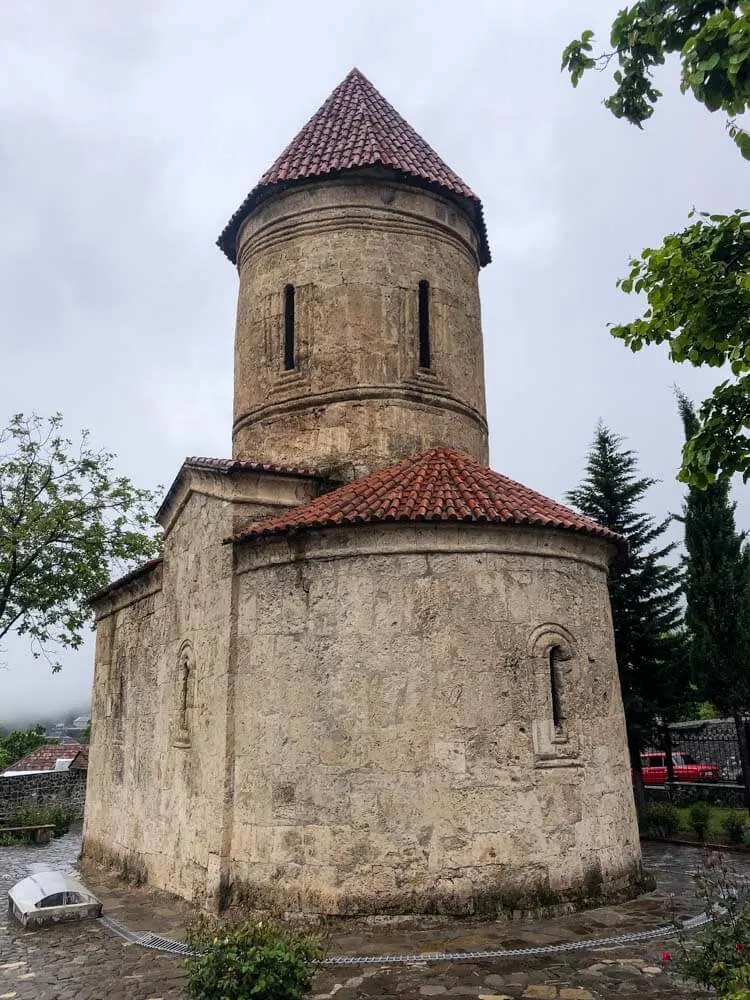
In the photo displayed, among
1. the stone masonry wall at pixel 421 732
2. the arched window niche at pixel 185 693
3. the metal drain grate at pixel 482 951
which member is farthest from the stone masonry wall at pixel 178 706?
the metal drain grate at pixel 482 951

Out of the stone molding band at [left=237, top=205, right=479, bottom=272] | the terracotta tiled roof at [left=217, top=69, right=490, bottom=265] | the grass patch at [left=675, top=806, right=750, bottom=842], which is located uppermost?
the terracotta tiled roof at [left=217, top=69, right=490, bottom=265]

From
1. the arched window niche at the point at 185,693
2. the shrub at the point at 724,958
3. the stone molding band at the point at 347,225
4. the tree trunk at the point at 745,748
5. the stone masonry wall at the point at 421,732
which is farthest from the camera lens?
the tree trunk at the point at 745,748

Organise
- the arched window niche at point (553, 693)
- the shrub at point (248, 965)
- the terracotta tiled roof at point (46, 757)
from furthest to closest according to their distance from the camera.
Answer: the terracotta tiled roof at point (46, 757) → the arched window niche at point (553, 693) → the shrub at point (248, 965)

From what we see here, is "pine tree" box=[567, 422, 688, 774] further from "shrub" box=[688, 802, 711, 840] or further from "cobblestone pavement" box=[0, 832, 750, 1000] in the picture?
"cobblestone pavement" box=[0, 832, 750, 1000]

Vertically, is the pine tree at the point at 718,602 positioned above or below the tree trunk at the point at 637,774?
above

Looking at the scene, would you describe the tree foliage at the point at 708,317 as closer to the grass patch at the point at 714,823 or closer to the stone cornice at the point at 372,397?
the stone cornice at the point at 372,397

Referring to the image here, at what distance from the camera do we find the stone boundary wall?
20.0 m

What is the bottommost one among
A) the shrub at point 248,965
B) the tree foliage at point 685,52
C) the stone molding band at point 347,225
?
the shrub at point 248,965

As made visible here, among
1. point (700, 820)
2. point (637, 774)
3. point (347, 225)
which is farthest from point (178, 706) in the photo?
point (637, 774)

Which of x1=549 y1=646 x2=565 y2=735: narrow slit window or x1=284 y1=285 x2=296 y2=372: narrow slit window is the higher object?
x1=284 y1=285 x2=296 y2=372: narrow slit window

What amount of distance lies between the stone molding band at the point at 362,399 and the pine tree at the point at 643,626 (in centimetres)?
640

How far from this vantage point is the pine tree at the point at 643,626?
16.0m

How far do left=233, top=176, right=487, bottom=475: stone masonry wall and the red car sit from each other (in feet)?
35.6

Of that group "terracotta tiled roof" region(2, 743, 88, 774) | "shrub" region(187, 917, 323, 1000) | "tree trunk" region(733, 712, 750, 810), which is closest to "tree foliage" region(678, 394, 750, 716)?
"tree trunk" region(733, 712, 750, 810)
